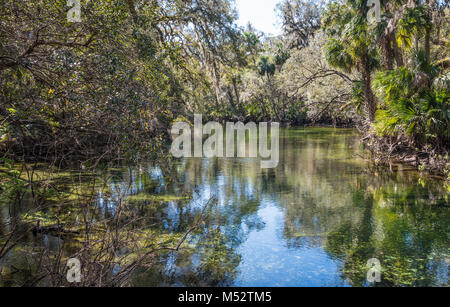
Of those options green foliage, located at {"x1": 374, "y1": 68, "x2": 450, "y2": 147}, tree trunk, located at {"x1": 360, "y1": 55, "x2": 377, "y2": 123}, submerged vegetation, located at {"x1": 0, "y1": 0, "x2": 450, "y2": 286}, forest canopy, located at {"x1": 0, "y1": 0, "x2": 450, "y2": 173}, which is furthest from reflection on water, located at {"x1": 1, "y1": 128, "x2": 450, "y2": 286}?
tree trunk, located at {"x1": 360, "y1": 55, "x2": 377, "y2": 123}

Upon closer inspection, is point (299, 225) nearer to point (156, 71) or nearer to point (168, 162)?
point (168, 162)

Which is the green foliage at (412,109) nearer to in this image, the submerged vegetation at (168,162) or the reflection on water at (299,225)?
the submerged vegetation at (168,162)

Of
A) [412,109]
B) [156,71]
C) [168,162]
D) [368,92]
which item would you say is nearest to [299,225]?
[168,162]

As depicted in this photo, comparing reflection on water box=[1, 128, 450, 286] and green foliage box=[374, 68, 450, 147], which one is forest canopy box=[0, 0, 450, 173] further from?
reflection on water box=[1, 128, 450, 286]

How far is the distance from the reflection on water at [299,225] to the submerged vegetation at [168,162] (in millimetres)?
43

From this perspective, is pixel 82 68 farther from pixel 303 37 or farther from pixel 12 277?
pixel 303 37

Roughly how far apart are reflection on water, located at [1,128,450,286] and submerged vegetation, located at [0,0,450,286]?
0.04 m

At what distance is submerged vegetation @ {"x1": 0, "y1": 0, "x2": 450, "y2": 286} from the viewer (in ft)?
15.6

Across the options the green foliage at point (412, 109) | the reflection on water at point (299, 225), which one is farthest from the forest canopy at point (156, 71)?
the reflection on water at point (299, 225)

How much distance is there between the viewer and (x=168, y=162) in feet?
21.4
